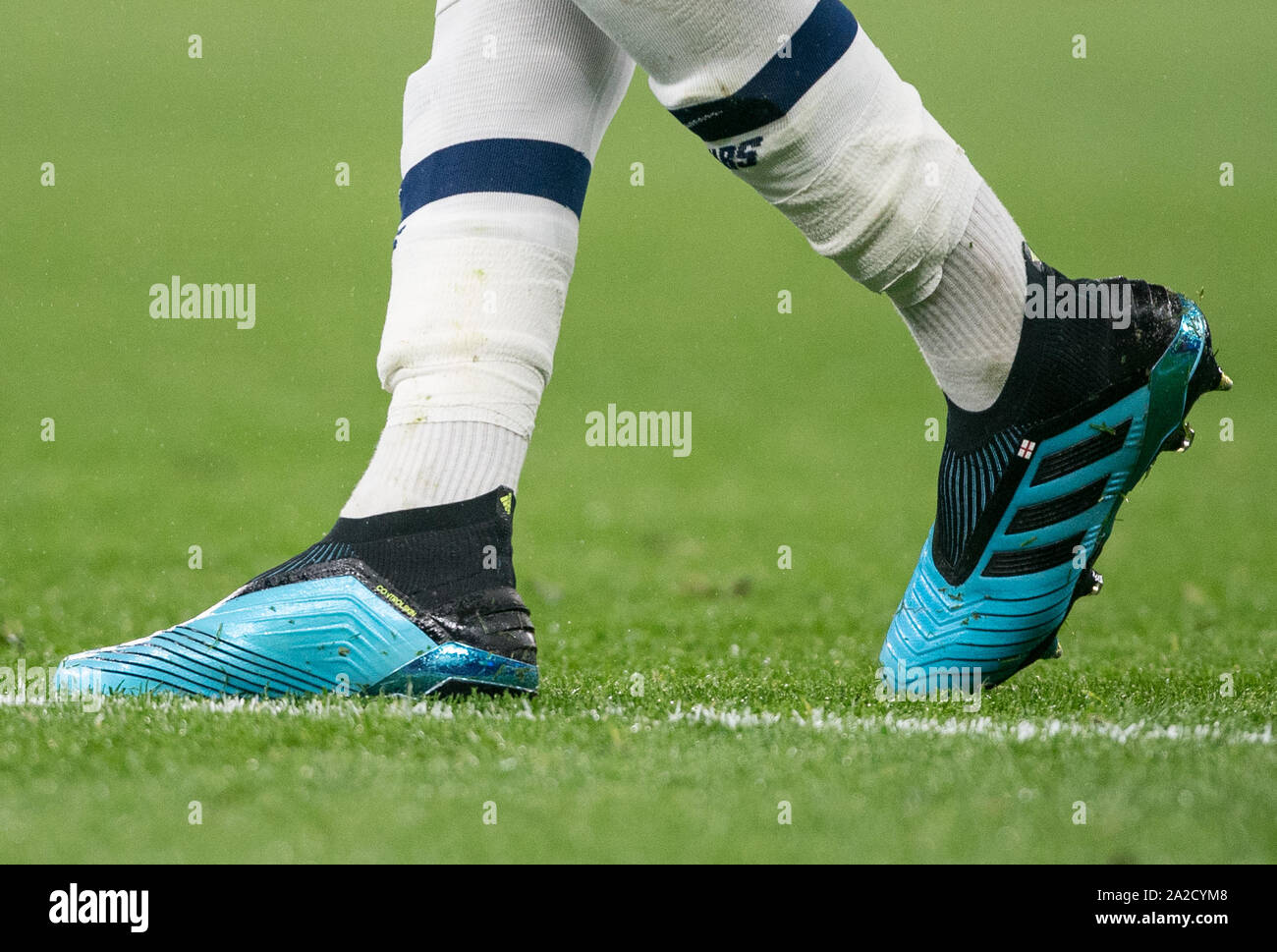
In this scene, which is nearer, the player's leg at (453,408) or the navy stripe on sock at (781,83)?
the navy stripe on sock at (781,83)

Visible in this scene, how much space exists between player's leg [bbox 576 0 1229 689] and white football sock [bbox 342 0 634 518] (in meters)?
0.30

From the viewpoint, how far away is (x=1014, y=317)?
176 centimetres

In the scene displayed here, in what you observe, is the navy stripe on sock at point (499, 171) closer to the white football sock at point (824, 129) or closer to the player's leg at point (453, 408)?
the player's leg at point (453, 408)

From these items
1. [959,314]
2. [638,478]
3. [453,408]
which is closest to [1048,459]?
[959,314]

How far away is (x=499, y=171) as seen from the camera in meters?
1.87

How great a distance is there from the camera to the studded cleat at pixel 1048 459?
1.78 m

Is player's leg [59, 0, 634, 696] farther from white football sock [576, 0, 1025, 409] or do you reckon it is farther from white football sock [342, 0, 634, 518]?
white football sock [576, 0, 1025, 409]

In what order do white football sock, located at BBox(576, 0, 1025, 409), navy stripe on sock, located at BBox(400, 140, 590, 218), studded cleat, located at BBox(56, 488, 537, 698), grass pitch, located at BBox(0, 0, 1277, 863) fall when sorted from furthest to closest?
1. navy stripe on sock, located at BBox(400, 140, 590, 218)
2. studded cleat, located at BBox(56, 488, 537, 698)
3. white football sock, located at BBox(576, 0, 1025, 409)
4. grass pitch, located at BBox(0, 0, 1277, 863)

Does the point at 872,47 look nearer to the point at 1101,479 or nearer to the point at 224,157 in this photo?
the point at 1101,479

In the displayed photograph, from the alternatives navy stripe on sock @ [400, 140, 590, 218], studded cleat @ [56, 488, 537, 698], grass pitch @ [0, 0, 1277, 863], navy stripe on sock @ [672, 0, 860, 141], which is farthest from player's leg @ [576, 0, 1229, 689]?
studded cleat @ [56, 488, 537, 698]

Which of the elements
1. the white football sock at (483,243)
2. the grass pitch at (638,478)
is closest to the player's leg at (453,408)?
the white football sock at (483,243)

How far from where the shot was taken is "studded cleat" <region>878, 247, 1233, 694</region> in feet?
5.83

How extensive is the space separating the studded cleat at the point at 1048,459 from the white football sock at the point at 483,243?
542 mm

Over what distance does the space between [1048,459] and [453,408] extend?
71 centimetres
